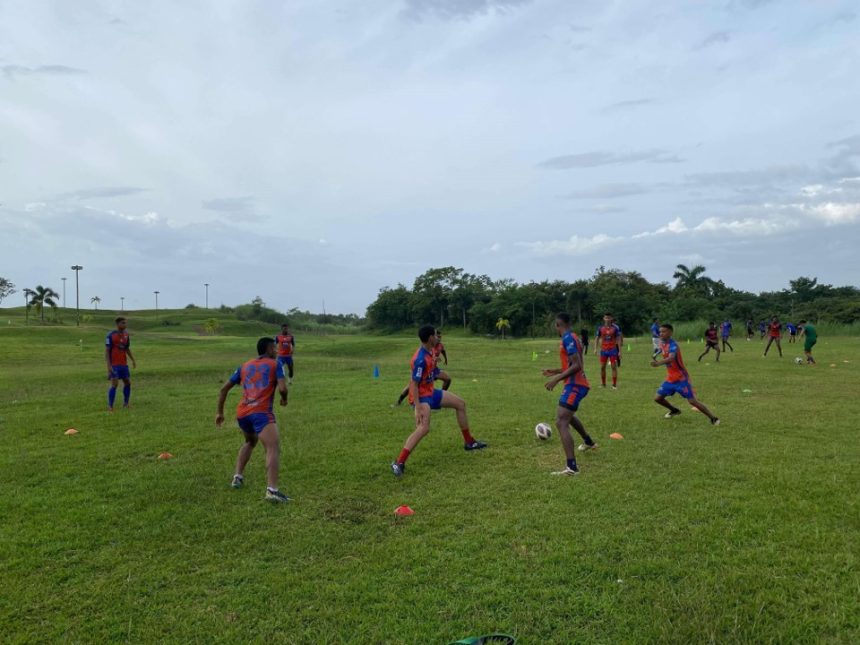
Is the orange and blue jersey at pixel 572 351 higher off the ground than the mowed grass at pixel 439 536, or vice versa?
the orange and blue jersey at pixel 572 351

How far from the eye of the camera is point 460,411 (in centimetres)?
880

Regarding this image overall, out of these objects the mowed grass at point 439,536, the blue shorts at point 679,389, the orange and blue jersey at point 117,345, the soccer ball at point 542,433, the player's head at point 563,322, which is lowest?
the mowed grass at point 439,536

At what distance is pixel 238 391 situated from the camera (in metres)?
17.9

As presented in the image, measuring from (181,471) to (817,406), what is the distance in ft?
42.2

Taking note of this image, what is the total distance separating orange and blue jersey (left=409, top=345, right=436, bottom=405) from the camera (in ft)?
26.9

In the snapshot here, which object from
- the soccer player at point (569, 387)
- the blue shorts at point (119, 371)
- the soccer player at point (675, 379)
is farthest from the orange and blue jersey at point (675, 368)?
the blue shorts at point (119, 371)

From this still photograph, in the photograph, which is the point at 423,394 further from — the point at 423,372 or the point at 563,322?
the point at 563,322

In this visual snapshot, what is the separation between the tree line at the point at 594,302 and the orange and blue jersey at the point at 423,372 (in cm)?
6110

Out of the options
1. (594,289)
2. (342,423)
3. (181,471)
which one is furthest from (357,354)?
(594,289)

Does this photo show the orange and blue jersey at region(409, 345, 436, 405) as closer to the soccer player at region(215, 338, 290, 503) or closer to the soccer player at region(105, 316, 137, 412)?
the soccer player at region(215, 338, 290, 503)

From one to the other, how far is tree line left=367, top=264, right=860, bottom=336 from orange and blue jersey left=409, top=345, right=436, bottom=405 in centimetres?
6110

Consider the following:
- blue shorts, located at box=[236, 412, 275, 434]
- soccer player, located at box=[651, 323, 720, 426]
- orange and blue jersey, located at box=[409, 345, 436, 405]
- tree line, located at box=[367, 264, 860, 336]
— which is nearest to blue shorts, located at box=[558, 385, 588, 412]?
orange and blue jersey, located at box=[409, 345, 436, 405]

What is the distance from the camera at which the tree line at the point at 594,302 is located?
66.8 metres

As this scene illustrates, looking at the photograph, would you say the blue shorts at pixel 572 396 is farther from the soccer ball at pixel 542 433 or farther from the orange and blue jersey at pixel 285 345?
the orange and blue jersey at pixel 285 345
